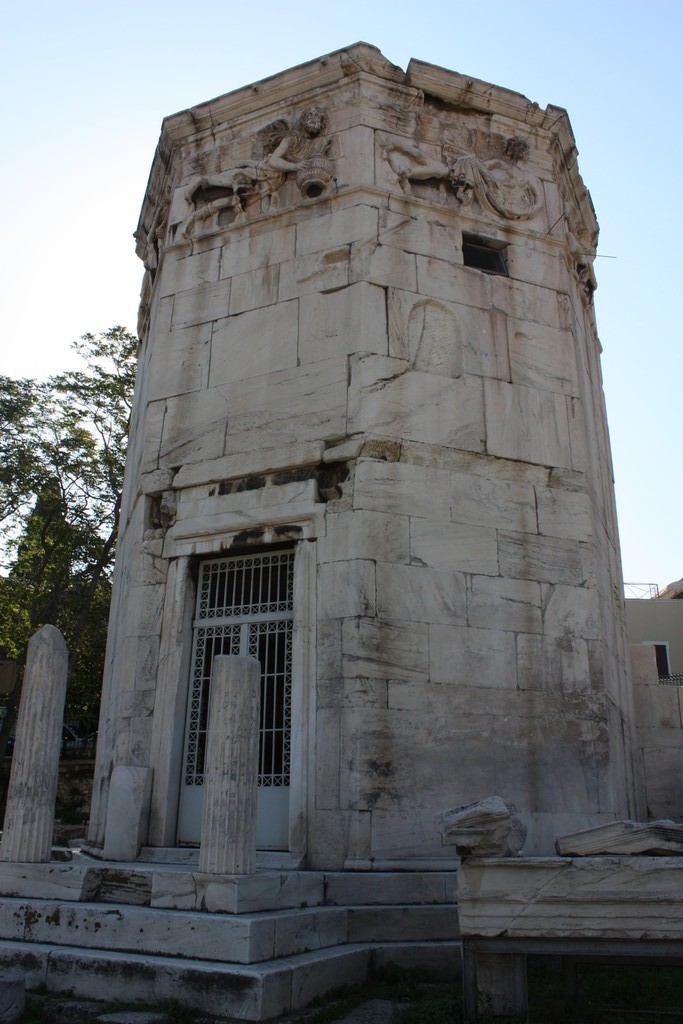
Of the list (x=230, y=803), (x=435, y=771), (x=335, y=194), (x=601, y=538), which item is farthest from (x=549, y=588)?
(x=335, y=194)

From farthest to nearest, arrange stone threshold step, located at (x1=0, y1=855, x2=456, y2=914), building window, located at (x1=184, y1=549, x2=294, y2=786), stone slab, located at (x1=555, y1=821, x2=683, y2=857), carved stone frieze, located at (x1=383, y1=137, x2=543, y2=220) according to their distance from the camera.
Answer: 1. carved stone frieze, located at (x1=383, y1=137, x2=543, y2=220)
2. building window, located at (x1=184, y1=549, x2=294, y2=786)
3. stone threshold step, located at (x1=0, y1=855, x2=456, y2=914)
4. stone slab, located at (x1=555, y1=821, x2=683, y2=857)

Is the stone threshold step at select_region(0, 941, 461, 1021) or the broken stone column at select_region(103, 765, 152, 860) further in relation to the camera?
the broken stone column at select_region(103, 765, 152, 860)

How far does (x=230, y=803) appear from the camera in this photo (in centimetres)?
622

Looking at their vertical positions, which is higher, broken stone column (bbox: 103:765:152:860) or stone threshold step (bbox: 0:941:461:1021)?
broken stone column (bbox: 103:765:152:860)

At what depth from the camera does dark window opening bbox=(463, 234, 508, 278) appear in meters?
10.9

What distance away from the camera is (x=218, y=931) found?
5.62m

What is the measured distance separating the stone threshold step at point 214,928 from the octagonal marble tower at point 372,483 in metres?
0.66

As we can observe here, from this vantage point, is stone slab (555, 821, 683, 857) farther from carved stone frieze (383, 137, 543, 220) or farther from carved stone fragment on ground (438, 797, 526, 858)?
carved stone frieze (383, 137, 543, 220)

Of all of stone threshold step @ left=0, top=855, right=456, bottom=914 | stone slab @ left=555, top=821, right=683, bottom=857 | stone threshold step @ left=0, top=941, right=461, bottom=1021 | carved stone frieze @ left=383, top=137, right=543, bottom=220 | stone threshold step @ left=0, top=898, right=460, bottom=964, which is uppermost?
carved stone frieze @ left=383, top=137, right=543, bottom=220

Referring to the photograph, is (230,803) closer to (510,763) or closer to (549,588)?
(510,763)

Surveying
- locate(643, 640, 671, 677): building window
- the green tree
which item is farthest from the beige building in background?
the green tree

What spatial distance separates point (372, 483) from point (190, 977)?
4927 millimetres

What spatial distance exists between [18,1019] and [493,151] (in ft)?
35.5

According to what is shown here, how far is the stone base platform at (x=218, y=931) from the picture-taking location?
5.43 meters
